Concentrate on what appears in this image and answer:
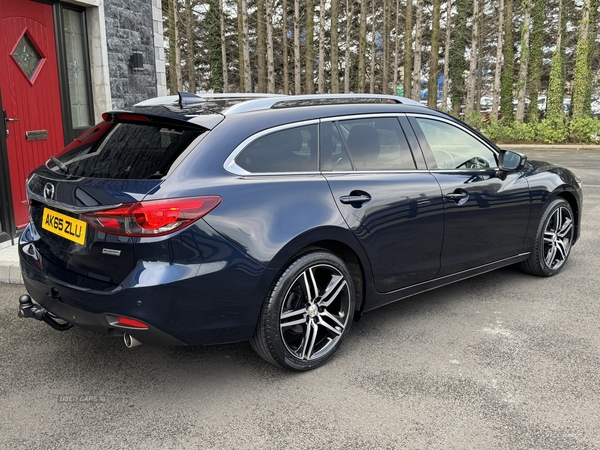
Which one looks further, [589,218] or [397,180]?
[589,218]

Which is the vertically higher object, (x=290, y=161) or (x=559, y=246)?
(x=290, y=161)

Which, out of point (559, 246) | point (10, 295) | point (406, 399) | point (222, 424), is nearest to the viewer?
point (222, 424)

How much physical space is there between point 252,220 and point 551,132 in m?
21.4

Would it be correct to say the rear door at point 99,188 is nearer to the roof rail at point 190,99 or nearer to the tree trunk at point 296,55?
the roof rail at point 190,99

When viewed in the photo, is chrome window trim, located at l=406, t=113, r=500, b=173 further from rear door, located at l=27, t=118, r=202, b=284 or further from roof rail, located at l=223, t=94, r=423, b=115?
rear door, located at l=27, t=118, r=202, b=284

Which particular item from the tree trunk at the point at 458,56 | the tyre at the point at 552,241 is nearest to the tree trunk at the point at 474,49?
the tree trunk at the point at 458,56

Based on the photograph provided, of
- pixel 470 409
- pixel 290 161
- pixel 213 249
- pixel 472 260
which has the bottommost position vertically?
pixel 470 409

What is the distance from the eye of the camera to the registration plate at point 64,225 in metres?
3.11

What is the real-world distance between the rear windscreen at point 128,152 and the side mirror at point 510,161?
265cm

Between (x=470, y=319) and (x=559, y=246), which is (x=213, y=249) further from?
(x=559, y=246)

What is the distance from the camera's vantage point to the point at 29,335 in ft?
13.7

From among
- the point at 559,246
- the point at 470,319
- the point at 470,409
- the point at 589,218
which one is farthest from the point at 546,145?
the point at 470,409

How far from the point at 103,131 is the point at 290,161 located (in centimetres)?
118

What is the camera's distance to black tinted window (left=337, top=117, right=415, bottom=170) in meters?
3.88
